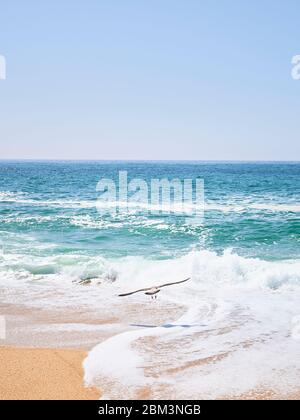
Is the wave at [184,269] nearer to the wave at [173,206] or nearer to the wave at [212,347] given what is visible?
the wave at [212,347]

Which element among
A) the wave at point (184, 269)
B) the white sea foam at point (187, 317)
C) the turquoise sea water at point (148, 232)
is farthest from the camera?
the turquoise sea water at point (148, 232)

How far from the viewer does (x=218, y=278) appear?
14.7m

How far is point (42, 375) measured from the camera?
733cm

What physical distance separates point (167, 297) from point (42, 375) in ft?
18.5

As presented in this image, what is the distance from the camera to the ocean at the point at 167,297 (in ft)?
Result: 24.8

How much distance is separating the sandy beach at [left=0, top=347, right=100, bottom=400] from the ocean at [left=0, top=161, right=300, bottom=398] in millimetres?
288

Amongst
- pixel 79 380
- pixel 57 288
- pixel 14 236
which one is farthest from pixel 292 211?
pixel 79 380

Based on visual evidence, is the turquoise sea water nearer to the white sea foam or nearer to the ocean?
the ocean

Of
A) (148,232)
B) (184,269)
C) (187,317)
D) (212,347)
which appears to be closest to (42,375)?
(212,347)

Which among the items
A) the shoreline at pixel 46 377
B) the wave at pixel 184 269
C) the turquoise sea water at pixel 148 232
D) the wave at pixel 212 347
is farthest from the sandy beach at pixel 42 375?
the turquoise sea water at pixel 148 232

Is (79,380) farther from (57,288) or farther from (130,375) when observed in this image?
(57,288)

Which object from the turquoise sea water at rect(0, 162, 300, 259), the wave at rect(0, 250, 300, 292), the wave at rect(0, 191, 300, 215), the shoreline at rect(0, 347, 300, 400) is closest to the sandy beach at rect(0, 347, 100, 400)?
the shoreline at rect(0, 347, 300, 400)

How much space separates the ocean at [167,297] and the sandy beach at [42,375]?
288 mm

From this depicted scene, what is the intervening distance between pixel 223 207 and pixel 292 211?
5187 millimetres
